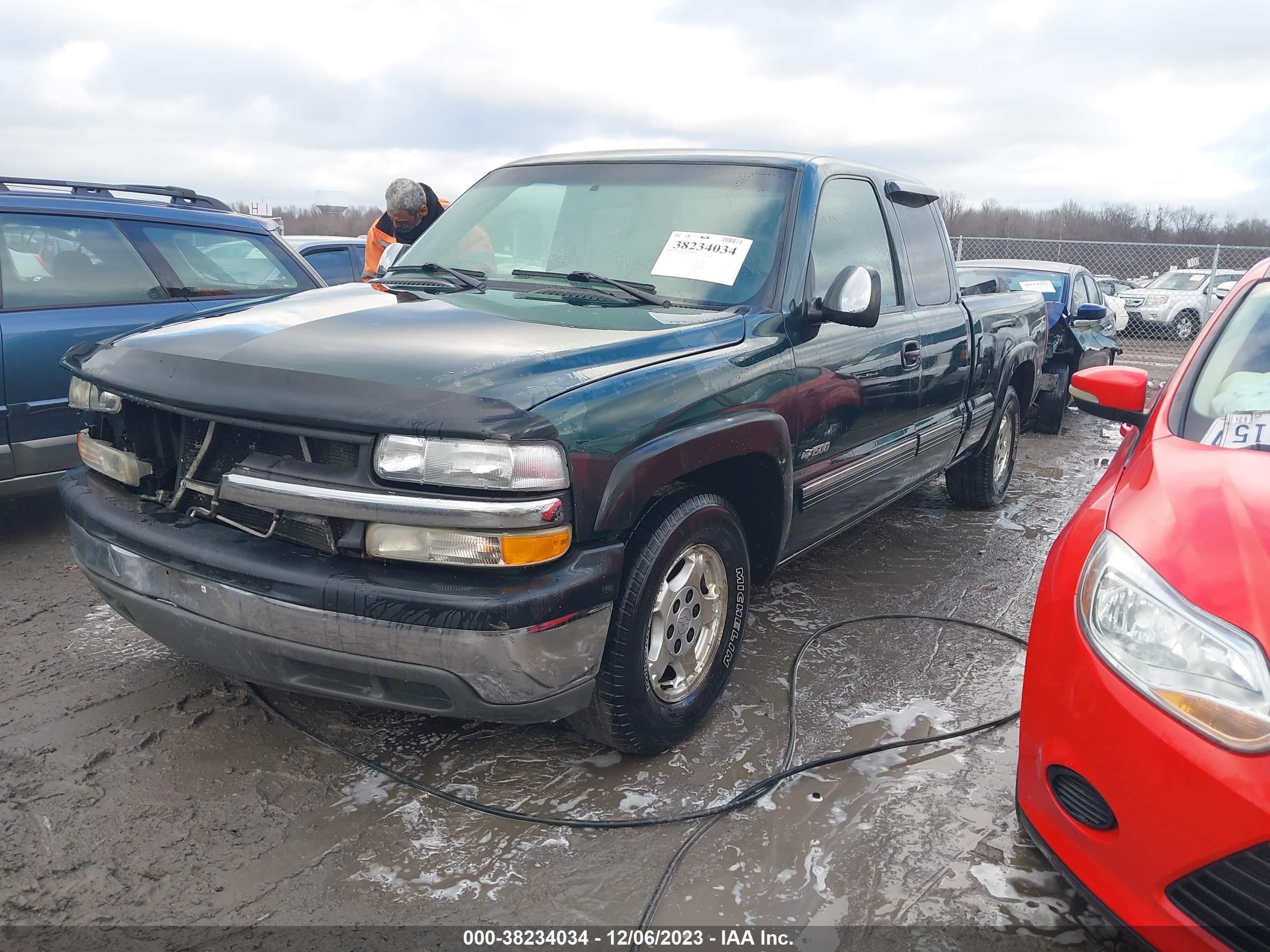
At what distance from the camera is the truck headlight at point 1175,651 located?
Result: 5.44ft

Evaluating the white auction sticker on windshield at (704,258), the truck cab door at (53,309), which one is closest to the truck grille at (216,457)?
the white auction sticker on windshield at (704,258)

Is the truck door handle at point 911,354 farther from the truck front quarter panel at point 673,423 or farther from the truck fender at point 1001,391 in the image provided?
the truck fender at point 1001,391

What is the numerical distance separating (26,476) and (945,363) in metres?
4.23

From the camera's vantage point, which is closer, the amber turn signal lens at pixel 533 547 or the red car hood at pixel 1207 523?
the red car hood at pixel 1207 523

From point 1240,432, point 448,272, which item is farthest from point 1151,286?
point 448,272

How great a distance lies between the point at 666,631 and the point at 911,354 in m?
1.86

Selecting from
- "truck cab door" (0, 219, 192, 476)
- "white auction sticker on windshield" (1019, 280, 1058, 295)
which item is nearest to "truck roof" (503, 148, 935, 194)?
"truck cab door" (0, 219, 192, 476)

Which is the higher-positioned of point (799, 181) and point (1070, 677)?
point (799, 181)

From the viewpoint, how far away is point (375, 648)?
2.16m

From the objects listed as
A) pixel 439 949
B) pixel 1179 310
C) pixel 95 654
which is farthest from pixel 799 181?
pixel 1179 310

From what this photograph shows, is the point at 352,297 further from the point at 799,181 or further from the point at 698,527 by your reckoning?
the point at 799,181

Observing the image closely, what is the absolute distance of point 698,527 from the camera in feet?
8.80

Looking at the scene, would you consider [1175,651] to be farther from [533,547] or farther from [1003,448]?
[1003,448]

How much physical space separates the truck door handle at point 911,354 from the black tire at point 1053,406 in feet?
17.9
